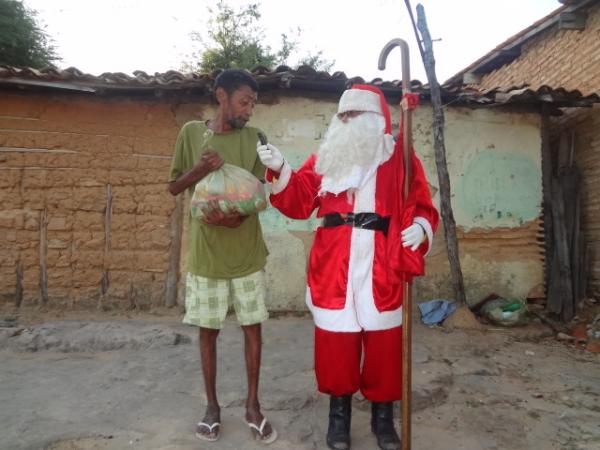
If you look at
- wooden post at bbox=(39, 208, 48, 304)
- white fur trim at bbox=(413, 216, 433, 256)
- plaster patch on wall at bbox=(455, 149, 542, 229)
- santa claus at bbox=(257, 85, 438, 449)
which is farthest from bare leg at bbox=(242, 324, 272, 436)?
plaster patch on wall at bbox=(455, 149, 542, 229)

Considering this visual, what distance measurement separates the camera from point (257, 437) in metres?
2.23

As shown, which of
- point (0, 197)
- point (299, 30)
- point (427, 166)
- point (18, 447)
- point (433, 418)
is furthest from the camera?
point (299, 30)

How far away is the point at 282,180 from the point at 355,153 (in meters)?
0.41

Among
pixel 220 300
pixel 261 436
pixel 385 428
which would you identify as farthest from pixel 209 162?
pixel 385 428

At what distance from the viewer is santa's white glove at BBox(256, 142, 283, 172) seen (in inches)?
87.0

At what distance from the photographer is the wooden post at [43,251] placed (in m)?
5.18

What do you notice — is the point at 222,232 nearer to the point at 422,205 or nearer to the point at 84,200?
the point at 422,205

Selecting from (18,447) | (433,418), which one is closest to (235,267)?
(18,447)

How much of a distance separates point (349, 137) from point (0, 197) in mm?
4735

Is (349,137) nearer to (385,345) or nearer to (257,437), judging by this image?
(385,345)

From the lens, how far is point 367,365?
86.3 inches

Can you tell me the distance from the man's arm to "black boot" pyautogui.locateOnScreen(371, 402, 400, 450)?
1470mm

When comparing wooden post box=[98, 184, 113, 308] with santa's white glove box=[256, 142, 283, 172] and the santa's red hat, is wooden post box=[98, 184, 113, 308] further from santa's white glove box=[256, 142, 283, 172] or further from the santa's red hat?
the santa's red hat

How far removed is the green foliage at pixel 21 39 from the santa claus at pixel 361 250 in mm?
9685
